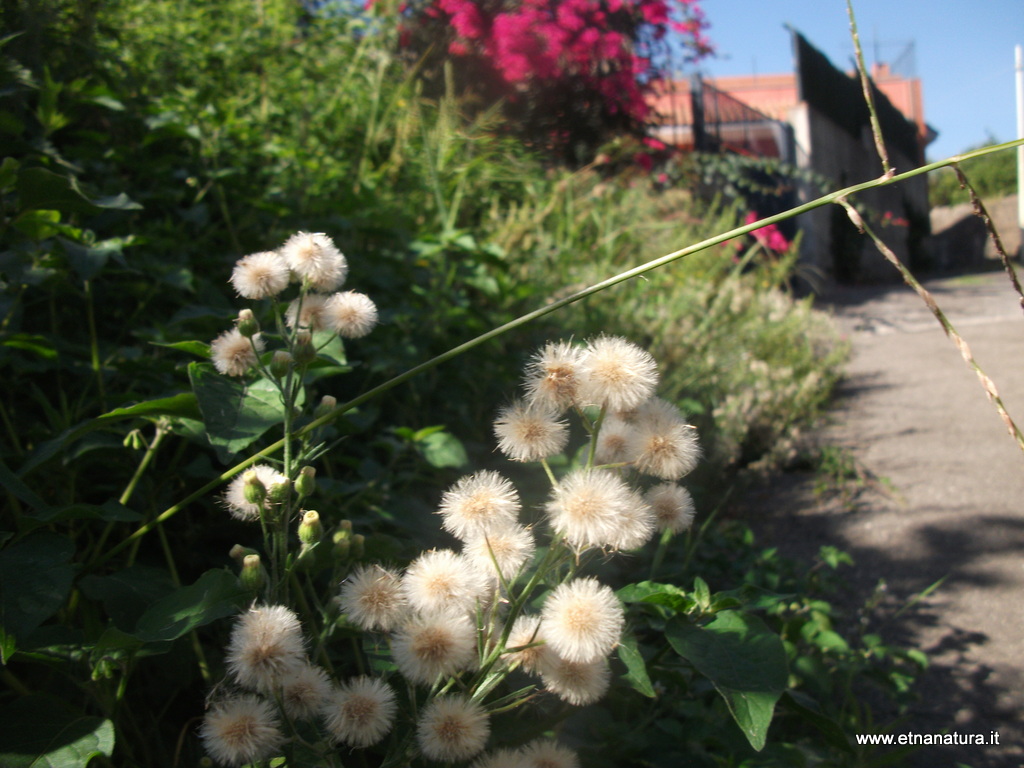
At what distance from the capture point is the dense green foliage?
3.22ft

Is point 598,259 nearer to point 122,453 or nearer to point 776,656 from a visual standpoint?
point 122,453

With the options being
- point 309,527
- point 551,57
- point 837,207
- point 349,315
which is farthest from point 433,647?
point 837,207

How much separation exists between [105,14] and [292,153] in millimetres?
846

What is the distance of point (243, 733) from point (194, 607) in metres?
0.16

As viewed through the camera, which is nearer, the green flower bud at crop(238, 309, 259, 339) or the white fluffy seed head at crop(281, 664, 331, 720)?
the white fluffy seed head at crop(281, 664, 331, 720)

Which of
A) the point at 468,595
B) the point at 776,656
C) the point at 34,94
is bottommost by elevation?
the point at 776,656

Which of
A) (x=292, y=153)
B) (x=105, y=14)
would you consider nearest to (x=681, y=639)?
(x=292, y=153)

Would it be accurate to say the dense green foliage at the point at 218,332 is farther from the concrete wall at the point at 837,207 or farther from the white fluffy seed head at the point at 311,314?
the concrete wall at the point at 837,207

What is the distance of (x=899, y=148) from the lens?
1442 centimetres

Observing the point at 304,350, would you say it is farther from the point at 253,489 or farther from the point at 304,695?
the point at 304,695

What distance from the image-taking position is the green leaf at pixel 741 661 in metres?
0.79

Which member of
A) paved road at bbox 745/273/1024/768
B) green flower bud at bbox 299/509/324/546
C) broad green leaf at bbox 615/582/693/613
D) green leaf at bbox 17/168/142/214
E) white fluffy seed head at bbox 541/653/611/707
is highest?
green leaf at bbox 17/168/142/214

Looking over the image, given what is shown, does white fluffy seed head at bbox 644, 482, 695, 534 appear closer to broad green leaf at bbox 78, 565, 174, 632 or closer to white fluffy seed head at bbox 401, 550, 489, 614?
white fluffy seed head at bbox 401, 550, 489, 614

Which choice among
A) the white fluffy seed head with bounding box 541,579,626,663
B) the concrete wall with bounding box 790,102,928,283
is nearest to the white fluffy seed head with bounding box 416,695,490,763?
the white fluffy seed head with bounding box 541,579,626,663
